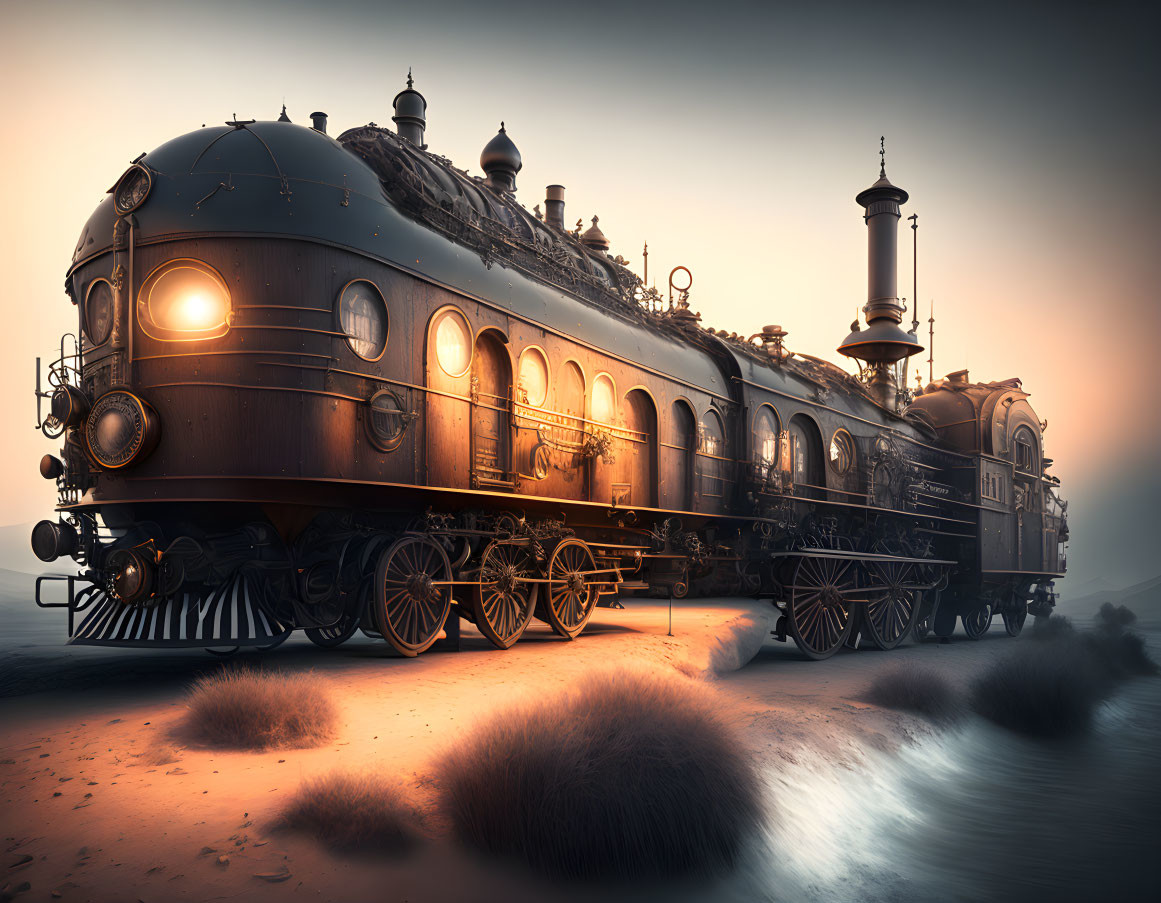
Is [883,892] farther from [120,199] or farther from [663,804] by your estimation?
[120,199]

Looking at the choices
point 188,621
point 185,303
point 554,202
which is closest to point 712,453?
point 554,202

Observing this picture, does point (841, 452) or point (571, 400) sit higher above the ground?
point (571, 400)

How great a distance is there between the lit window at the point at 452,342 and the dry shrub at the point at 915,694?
24.0 feet

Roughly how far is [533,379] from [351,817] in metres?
7.47

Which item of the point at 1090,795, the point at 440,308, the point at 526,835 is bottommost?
the point at 1090,795

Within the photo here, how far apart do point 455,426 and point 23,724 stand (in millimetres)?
5219

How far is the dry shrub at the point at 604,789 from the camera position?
507 centimetres

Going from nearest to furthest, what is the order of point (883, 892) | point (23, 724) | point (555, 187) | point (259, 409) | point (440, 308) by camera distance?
1. point (23, 724)
2. point (883, 892)
3. point (259, 409)
4. point (440, 308)
5. point (555, 187)

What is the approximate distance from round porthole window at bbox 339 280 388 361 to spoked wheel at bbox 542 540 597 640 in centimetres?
387

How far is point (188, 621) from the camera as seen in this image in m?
8.37

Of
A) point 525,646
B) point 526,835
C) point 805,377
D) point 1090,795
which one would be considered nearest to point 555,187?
point 805,377

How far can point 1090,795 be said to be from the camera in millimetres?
11109

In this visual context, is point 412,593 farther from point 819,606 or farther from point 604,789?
point 819,606

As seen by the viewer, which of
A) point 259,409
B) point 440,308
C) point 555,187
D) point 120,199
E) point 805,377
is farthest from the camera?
point 555,187
